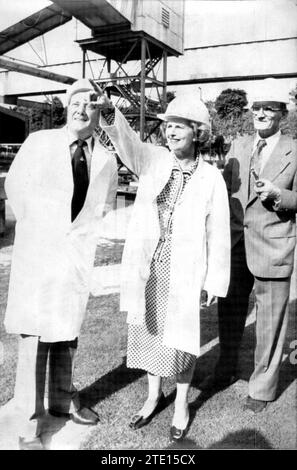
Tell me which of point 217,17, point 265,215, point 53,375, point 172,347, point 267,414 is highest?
point 217,17

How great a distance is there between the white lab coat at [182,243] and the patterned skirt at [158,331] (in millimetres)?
62

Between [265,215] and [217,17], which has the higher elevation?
[217,17]

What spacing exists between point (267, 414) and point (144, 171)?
6.05 ft

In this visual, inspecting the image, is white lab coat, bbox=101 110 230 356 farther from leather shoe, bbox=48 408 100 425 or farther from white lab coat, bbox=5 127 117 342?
leather shoe, bbox=48 408 100 425

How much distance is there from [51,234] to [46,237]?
3 cm

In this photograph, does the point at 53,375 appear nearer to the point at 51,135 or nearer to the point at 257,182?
the point at 51,135

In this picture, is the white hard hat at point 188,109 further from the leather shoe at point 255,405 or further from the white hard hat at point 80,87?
the leather shoe at point 255,405

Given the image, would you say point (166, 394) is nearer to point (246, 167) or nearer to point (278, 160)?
point (246, 167)

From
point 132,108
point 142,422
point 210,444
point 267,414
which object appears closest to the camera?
point 210,444

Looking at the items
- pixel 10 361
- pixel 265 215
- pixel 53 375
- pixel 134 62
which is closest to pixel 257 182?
pixel 265 215

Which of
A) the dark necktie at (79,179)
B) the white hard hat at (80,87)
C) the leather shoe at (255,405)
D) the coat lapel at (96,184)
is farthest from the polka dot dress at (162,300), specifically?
the white hard hat at (80,87)
